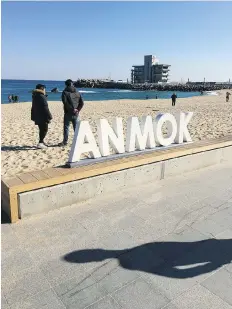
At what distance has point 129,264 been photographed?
3664 millimetres

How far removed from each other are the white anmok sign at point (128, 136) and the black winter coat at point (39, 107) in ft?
8.46

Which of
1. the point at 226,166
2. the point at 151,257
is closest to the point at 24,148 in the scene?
the point at 226,166

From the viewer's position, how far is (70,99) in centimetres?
841

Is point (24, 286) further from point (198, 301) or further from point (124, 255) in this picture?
point (198, 301)

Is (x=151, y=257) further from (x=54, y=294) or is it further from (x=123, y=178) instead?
(x=123, y=178)

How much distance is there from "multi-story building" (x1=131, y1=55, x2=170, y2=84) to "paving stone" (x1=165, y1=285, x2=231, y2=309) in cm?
15799

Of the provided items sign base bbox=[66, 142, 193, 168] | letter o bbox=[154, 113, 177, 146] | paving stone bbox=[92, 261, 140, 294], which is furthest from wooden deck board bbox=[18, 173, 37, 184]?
letter o bbox=[154, 113, 177, 146]

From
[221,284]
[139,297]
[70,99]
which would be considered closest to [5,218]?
[139,297]

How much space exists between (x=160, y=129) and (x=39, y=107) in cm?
341

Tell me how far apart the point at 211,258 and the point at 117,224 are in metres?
1.45

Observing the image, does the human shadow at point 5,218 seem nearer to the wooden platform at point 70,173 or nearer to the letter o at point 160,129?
the wooden platform at point 70,173

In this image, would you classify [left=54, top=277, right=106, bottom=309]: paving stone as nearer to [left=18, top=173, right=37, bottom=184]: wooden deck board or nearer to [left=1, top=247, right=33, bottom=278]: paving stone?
[left=1, top=247, right=33, bottom=278]: paving stone

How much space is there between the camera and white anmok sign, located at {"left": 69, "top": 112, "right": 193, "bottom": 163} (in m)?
5.84

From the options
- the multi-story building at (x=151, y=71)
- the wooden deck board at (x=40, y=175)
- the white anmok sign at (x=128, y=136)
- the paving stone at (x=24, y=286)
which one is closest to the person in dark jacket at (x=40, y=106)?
the white anmok sign at (x=128, y=136)
